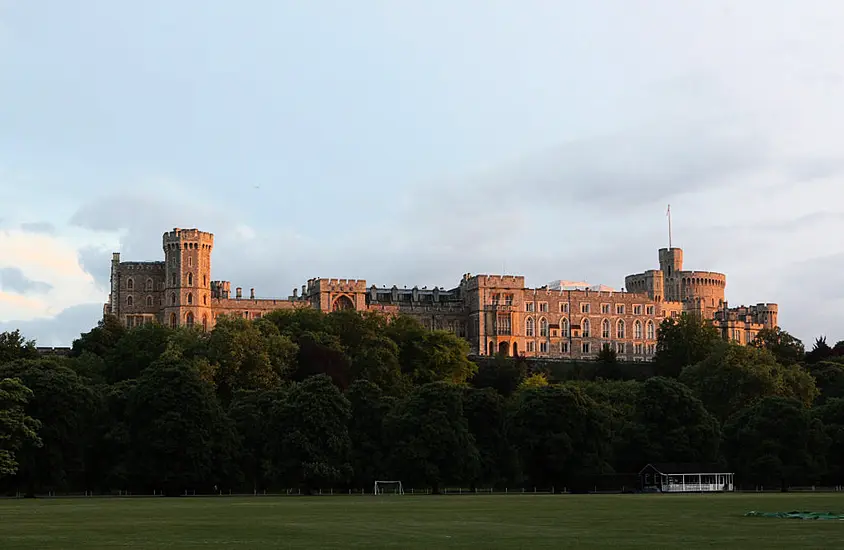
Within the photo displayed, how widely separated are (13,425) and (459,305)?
111950 millimetres

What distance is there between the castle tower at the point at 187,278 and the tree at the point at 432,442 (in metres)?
79.4

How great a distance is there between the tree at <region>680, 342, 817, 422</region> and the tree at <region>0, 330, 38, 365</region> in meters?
54.0

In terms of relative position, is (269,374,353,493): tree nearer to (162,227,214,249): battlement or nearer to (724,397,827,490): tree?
(724,397,827,490): tree

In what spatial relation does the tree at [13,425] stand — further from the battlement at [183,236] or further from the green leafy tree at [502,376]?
the battlement at [183,236]

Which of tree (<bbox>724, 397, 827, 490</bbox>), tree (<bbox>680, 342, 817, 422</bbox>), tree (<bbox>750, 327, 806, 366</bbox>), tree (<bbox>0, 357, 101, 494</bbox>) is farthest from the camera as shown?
tree (<bbox>750, 327, 806, 366</bbox>)

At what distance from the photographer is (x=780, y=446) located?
85812 millimetres

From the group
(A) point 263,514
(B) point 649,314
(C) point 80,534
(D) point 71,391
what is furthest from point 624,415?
(B) point 649,314

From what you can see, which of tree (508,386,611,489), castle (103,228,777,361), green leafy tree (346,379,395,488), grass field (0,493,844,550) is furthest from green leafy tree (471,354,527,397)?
grass field (0,493,844,550)

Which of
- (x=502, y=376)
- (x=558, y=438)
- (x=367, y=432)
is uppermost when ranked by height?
(x=502, y=376)

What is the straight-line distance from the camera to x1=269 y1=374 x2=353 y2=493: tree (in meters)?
81.1

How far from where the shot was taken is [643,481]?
281 ft

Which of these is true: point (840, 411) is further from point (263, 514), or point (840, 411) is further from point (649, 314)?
point (649, 314)

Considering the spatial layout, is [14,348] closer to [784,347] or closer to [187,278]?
[187,278]

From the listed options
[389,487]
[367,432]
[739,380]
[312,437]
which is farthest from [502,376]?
[312,437]
